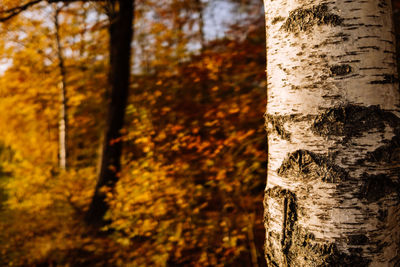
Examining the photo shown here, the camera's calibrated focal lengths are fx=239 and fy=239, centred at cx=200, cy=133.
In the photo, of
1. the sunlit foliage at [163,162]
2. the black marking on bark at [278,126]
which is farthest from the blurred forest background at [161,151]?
the black marking on bark at [278,126]

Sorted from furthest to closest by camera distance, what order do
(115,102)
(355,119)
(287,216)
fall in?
1. (115,102)
2. (287,216)
3. (355,119)

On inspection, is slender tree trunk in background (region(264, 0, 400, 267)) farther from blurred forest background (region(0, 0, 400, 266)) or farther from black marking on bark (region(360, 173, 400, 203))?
blurred forest background (region(0, 0, 400, 266))

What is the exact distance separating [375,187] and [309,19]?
1.86ft

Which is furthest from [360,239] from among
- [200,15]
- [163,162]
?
[200,15]

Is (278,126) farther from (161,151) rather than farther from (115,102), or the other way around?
(115,102)

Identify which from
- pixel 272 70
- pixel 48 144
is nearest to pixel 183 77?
pixel 272 70

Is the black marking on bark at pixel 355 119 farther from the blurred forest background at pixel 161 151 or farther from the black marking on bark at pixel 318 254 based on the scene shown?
the blurred forest background at pixel 161 151

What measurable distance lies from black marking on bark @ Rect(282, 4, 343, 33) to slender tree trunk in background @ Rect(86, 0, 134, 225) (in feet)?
14.3

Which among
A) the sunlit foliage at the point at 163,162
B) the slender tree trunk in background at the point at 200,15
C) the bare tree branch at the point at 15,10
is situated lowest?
the sunlit foliage at the point at 163,162

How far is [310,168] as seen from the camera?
78 centimetres

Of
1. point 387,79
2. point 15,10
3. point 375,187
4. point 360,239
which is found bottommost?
point 360,239

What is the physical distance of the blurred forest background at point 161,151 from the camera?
12.8 feet

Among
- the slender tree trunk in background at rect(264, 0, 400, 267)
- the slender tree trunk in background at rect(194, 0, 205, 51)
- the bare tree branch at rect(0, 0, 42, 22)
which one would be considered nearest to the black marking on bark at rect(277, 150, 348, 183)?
the slender tree trunk in background at rect(264, 0, 400, 267)

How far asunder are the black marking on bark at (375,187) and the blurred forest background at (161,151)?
299 centimetres
